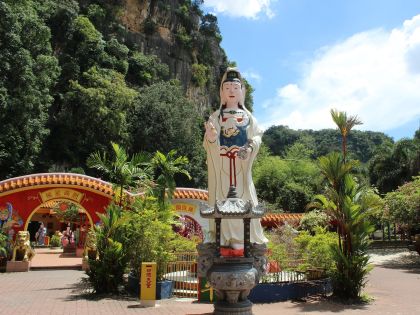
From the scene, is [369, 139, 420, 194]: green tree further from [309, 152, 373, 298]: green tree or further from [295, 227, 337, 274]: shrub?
[309, 152, 373, 298]: green tree

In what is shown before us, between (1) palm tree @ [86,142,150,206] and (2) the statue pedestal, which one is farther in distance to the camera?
(2) the statue pedestal

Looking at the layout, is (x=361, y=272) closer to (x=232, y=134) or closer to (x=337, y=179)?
(x=337, y=179)

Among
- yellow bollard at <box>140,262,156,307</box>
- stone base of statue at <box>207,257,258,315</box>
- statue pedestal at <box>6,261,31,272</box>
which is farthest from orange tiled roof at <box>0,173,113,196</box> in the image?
stone base of statue at <box>207,257,258,315</box>

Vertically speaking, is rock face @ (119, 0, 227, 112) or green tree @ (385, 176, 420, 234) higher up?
rock face @ (119, 0, 227, 112)

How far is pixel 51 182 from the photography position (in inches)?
596

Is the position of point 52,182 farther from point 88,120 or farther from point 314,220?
point 88,120

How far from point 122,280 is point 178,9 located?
40096mm

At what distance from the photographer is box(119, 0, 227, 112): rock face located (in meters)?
42.4

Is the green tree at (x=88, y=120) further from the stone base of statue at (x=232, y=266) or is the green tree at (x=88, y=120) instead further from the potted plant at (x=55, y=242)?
the stone base of statue at (x=232, y=266)

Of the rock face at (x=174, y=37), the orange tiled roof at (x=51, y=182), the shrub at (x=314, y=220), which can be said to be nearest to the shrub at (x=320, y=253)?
the orange tiled roof at (x=51, y=182)

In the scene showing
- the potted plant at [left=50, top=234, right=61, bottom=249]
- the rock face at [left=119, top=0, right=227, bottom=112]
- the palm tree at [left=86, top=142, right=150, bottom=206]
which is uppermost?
the rock face at [left=119, top=0, right=227, bottom=112]

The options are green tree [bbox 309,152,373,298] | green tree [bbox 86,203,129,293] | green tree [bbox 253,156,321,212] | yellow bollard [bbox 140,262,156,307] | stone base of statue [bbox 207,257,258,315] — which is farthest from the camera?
green tree [bbox 253,156,321,212]

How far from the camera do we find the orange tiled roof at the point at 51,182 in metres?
14.9

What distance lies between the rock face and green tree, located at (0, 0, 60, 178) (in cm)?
1530
